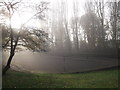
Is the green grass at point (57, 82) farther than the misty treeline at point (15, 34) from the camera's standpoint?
No

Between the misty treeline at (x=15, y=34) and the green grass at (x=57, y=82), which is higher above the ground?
the misty treeline at (x=15, y=34)

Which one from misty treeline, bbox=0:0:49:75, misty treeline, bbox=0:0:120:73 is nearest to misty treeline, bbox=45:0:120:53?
misty treeline, bbox=0:0:120:73

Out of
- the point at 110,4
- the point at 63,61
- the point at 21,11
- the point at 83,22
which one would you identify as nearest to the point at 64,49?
the point at 83,22

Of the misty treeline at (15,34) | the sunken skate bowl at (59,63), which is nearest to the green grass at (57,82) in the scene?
the misty treeline at (15,34)

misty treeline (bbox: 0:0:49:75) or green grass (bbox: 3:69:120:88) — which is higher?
misty treeline (bbox: 0:0:49:75)

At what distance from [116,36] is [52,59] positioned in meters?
14.3

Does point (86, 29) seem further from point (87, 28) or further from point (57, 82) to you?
point (57, 82)

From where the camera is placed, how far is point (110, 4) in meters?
41.2

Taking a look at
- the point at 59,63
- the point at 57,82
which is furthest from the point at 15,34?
the point at 59,63

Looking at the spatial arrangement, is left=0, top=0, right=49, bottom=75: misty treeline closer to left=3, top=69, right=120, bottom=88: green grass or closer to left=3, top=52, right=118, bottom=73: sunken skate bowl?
left=3, top=69, right=120, bottom=88: green grass

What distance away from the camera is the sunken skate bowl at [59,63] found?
30.7m

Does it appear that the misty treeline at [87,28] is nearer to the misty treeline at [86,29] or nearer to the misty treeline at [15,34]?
the misty treeline at [86,29]

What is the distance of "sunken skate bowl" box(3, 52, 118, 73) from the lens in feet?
101

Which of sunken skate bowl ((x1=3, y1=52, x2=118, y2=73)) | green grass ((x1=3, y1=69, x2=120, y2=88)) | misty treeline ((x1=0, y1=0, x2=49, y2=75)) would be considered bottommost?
sunken skate bowl ((x1=3, y1=52, x2=118, y2=73))
